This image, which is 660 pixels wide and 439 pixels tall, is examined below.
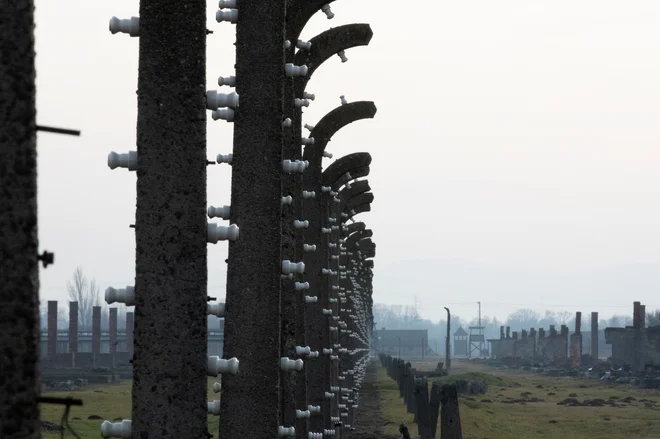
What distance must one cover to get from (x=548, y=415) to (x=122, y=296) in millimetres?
32853

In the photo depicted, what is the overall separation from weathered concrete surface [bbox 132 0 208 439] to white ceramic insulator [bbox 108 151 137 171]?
0.07 ft

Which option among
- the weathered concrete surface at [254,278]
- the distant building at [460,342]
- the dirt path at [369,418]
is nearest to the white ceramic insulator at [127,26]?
the weathered concrete surface at [254,278]

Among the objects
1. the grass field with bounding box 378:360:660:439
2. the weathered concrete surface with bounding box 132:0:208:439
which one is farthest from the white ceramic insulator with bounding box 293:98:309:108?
the grass field with bounding box 378:360:660:439

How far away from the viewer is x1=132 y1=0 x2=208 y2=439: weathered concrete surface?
180 inches

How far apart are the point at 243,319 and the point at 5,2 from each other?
3.97 metres

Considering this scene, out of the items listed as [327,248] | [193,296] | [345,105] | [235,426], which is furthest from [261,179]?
[327,248]

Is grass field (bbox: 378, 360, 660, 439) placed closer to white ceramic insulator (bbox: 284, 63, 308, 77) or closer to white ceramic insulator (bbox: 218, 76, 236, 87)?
white ceramic insulator (bbox: 284, 63, 308, 77)

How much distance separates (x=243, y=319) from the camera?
689cm

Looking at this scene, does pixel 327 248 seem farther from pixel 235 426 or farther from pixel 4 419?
pixel 4 419

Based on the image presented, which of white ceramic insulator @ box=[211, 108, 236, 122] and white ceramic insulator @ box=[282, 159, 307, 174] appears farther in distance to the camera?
white ceramic insulator @ box=[282, 159, 307, 174]

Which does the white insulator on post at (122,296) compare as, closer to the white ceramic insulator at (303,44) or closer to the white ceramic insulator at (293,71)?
the white ceramic insulator at (293,71)

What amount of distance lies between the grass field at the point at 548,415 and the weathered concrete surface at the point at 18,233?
23066 mm

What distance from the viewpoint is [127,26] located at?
4727mm

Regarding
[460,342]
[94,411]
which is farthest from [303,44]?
[460,342]
